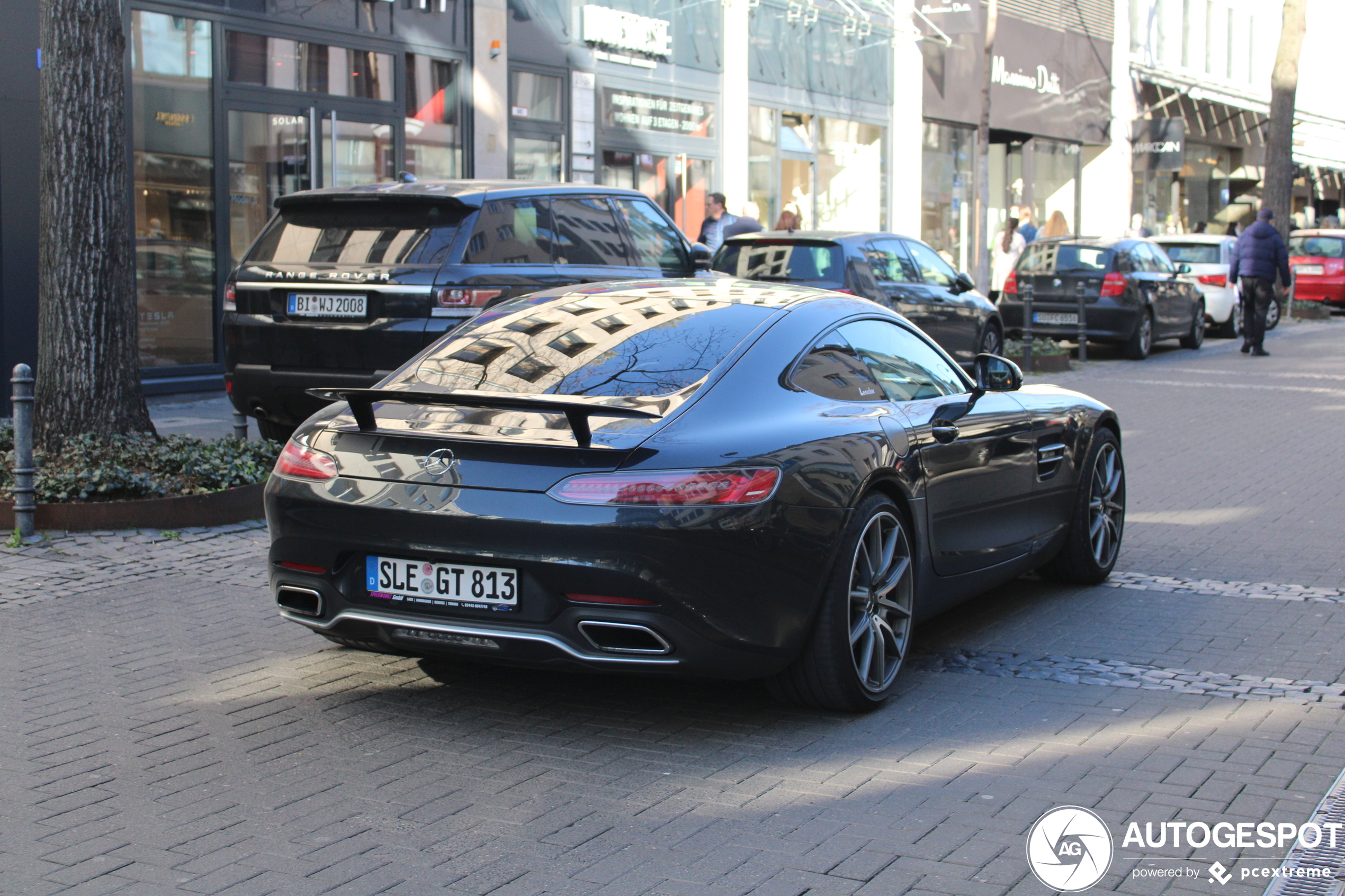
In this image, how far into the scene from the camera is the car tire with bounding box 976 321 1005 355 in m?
15.8

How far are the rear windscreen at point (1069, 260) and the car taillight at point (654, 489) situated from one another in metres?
16.7

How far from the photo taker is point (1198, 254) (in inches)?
999

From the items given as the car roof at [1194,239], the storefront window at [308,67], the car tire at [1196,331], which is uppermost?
the storefront window at [308,67]

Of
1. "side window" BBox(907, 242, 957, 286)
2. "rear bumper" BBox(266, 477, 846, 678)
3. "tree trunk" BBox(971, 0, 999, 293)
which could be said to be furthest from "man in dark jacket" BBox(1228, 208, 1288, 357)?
"rear bumper" BBox(266, 477, 846, 678)

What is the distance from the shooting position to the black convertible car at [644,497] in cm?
445

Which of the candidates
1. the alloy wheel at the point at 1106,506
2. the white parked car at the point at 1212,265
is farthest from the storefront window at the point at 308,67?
the white parked car at the point at 1212,265

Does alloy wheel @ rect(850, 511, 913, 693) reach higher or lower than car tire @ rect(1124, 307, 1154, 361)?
lower

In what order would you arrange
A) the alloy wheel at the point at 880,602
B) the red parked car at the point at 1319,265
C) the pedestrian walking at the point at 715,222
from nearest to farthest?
the alloy wheel at the point at 880,602
the pedestrian walking at the point at 715,222
the red parked car at the point at 1319,265

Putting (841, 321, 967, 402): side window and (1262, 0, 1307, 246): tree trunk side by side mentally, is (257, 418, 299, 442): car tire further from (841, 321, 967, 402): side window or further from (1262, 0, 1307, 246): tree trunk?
(1262, 0, 1307, 246): tree trunk

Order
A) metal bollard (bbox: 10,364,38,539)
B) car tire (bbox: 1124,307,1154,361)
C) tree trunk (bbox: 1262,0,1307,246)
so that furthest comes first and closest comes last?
tree trunk (bbox: 1262,0,1307,246)
car tire (bbox: 1124,307,1154,361)
metal bollard (bbox: 10,364,38,539)

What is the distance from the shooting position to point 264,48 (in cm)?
1526

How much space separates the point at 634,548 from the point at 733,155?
19727 millimetres

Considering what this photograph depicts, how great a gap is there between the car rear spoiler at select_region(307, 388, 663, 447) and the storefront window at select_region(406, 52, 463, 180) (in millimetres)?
12575

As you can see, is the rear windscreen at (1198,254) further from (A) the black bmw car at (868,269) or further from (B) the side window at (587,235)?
(B) the side window at (587,235)
